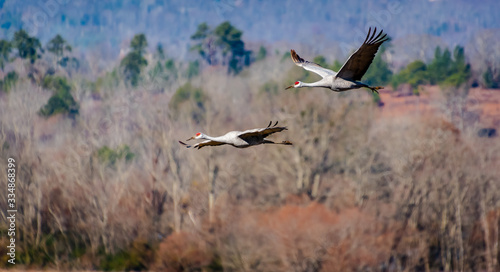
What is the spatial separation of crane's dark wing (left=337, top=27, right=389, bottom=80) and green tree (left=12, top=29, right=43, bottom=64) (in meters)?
74.2

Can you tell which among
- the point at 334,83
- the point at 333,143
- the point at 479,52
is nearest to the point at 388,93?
the point at 479,52

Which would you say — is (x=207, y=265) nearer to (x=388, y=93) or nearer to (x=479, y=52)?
(x=388, y=93)

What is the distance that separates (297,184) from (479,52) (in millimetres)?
41228

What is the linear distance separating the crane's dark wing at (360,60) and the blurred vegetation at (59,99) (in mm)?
54900

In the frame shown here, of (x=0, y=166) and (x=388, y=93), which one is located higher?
(x=388, y=93)

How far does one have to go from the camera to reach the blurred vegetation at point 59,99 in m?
73.7

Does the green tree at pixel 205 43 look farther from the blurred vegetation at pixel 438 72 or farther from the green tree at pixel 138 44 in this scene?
the blurred vegetation at pixel 438 72

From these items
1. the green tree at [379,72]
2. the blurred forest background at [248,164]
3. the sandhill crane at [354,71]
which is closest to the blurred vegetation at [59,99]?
the blurred forest background at [248,164]

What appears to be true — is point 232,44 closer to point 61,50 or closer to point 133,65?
point 133,65

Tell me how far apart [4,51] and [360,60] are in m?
77.0

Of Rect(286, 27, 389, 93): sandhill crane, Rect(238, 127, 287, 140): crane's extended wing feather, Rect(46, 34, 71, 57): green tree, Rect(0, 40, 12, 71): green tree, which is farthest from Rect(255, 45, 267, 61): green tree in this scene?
Rect(238, 127, 287, 140): crane's extended wing feather

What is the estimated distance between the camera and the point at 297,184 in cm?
6047

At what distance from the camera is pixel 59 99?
76.9 m

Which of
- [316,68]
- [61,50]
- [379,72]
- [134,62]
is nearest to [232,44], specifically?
[134,62]
